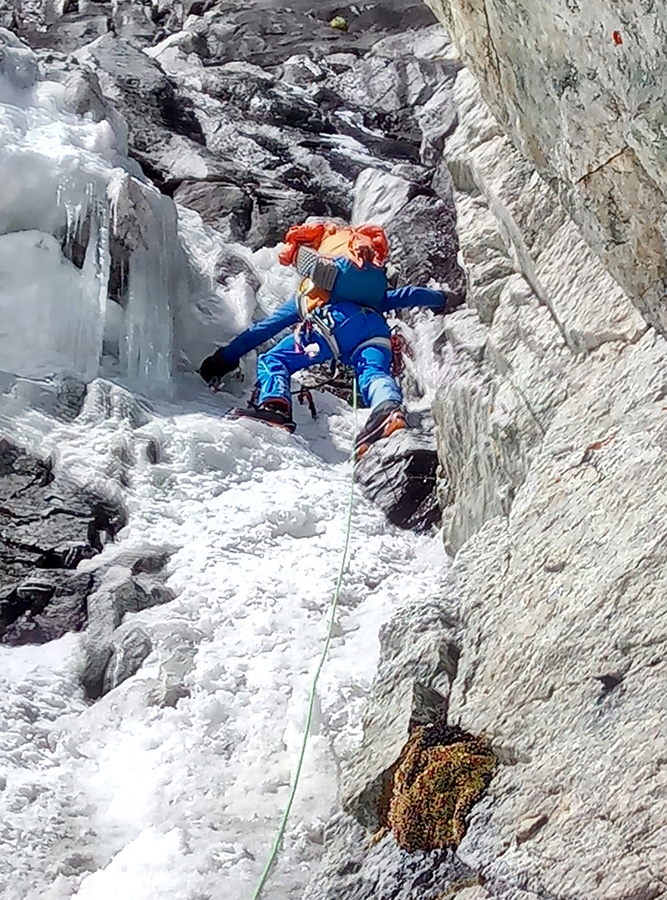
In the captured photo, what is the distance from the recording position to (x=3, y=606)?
14.9ft

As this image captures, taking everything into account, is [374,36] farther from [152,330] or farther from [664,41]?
[664,41]

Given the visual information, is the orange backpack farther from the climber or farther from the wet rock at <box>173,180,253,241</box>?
the wet rock at <box>173,180,253,241</box>

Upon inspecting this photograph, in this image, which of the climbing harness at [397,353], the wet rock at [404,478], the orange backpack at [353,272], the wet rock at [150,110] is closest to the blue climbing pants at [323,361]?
the climbing harness at [397,353]

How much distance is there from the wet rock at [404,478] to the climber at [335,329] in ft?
0.92

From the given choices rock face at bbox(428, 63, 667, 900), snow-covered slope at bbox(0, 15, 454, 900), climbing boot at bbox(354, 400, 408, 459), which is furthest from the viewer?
climbing boot at bbox(354, 400, 408, 459)

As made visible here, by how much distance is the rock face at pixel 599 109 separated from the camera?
7.84 feet

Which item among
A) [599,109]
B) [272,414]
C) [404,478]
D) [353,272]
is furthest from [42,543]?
[599,109]

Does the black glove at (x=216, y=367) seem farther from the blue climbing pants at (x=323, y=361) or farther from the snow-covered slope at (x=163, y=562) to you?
the blue climbing pants at (x=323, y=361)

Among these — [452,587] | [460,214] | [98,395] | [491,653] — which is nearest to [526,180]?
[460,214]

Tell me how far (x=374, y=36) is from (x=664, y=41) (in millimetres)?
11514

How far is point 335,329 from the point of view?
653cm

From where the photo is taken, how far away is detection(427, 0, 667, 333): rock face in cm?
239

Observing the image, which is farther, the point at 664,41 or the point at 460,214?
the point at 460,214

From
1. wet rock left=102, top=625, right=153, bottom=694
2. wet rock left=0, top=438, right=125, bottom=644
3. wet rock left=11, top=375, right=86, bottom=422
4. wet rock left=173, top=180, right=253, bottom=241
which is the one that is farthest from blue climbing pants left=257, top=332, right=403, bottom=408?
wet rock left=173, top=180, right=253, bottom=241
